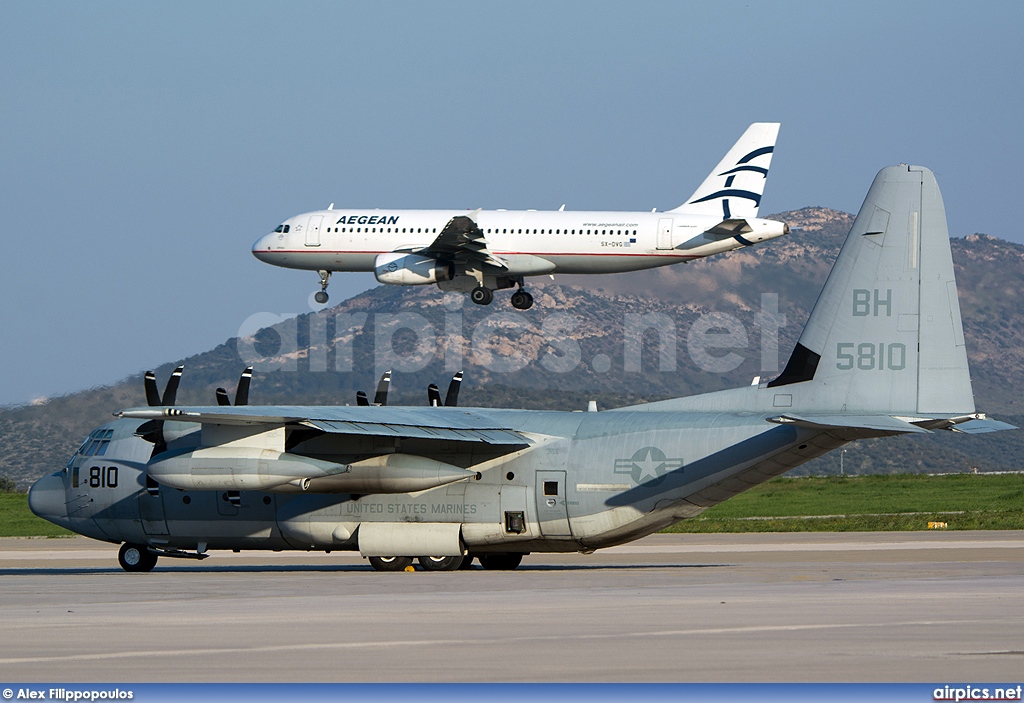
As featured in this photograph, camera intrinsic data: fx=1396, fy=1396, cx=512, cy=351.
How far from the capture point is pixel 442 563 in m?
29.7

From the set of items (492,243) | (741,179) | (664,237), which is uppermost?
(741,179)

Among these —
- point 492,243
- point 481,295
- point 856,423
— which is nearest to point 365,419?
point 856,423

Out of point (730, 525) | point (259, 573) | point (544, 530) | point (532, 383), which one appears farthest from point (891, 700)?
point (532, 383)

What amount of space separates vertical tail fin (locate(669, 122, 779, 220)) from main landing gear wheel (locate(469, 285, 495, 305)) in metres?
10.0

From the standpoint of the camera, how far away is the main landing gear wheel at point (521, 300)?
2186 inches

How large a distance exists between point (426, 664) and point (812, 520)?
41.3 meters

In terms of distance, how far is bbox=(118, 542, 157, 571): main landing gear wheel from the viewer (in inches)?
1235

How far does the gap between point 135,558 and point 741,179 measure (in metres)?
37.1

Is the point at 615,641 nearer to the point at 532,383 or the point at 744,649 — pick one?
the point at 744,649

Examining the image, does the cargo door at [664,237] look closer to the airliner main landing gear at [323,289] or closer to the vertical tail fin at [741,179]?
the vertical tail fin at [741,179]

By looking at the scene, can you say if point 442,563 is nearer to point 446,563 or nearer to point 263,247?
point 446,563

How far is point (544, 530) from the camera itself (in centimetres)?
2880

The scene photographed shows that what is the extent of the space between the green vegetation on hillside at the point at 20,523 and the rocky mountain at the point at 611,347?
4.00 meters

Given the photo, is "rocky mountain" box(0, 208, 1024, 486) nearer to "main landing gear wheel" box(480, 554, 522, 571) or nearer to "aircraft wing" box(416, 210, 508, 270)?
"aircraft wing" box(416, 210, 508, 270)
